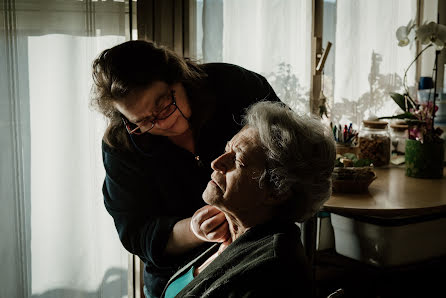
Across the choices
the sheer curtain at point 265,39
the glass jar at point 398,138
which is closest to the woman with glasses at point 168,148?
→ the sheer curtain at point 265,39

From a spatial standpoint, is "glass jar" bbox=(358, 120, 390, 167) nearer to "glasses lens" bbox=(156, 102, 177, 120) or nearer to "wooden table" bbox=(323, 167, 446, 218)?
"wooden table" bbox=(323, 167, 446, 218)

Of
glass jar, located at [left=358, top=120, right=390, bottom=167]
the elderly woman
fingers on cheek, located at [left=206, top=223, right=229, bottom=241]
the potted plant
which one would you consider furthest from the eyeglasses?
glass jar, located at [left=358, top=120, right=390, bottom=167]

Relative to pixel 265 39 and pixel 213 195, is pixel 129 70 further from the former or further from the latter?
pixel 265 39

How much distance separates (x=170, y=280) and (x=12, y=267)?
912 millimetres

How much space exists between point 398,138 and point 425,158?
569 millimetres

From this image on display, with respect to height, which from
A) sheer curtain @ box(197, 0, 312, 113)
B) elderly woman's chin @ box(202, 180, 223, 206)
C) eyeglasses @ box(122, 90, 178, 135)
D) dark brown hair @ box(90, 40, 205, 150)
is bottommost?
elderly woman's chin @ box(202, 180, 223, 206)

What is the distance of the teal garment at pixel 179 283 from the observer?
55.4 inches

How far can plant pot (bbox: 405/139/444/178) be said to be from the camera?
7.04 ft

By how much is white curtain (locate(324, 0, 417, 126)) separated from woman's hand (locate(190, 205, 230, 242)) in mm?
1809

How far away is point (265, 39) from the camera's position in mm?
2518

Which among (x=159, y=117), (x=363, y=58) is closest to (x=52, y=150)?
(x=159, y=117)

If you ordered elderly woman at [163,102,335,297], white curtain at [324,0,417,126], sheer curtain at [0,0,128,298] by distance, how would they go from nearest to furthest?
elderly woman at [163,102,335,297]
sheer curtain at [0,0,128,298]
white curtain at [324,0,417,126]

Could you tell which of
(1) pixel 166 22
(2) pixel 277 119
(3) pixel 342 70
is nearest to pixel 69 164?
(1) pixel 166 22

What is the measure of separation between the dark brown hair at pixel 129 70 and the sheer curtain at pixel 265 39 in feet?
3.12
